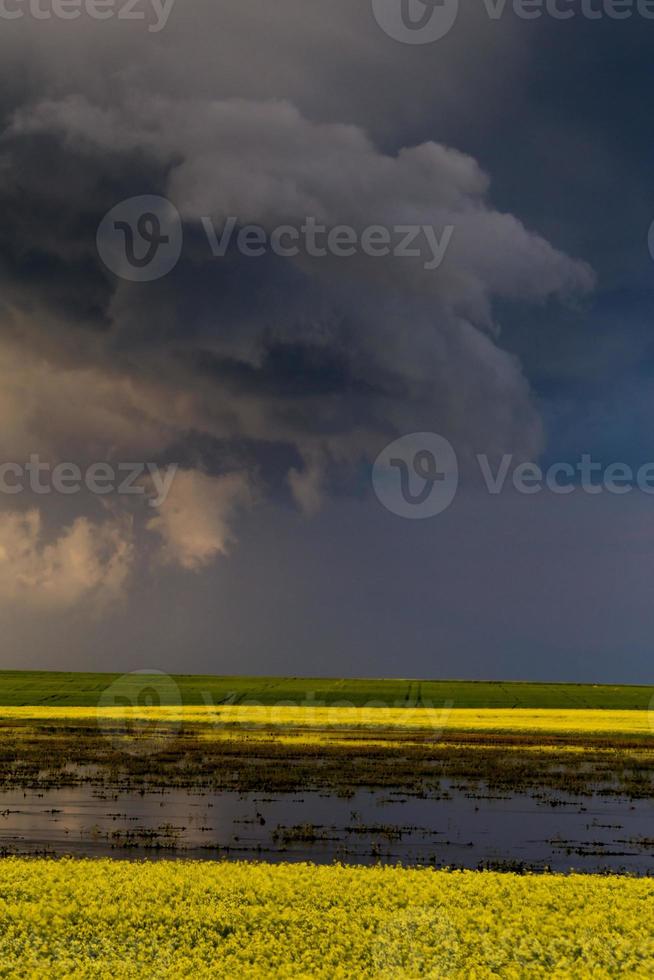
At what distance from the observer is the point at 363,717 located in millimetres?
98938

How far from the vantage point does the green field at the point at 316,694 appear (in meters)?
125

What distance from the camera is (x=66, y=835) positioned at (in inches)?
1470

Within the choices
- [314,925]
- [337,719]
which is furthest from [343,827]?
[337,719]

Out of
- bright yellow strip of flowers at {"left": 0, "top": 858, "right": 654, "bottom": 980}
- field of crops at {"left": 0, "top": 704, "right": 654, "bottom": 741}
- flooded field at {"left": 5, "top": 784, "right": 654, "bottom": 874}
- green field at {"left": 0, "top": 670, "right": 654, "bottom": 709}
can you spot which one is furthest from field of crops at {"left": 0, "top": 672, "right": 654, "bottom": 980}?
green field at {"left": 0, "top": 670, "right": 654, "bottom": 709}

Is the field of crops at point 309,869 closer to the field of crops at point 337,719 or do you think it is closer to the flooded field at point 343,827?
the flooded field at point 343,827

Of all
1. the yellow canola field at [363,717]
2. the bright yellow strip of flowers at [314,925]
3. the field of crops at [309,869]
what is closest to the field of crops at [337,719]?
the yellow canola field at [363,717]

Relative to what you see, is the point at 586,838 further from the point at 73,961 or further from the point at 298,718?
the point at 298,718

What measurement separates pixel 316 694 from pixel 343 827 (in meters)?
102

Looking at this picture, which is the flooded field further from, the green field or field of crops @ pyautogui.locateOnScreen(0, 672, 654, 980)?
the green field

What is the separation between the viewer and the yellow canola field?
8712 cm

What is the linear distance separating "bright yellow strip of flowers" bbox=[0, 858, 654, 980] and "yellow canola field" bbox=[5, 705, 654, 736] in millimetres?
60200

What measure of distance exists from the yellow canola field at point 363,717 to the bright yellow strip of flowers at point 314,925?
60.2 m

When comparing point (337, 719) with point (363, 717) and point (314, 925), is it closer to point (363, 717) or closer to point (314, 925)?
point (363, 717)

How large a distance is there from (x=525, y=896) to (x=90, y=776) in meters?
36.8
